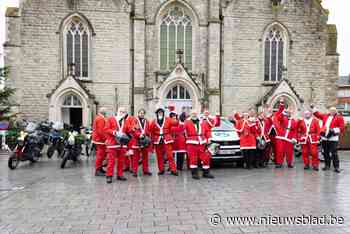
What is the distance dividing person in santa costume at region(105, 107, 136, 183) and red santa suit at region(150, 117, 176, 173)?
30.8 inches

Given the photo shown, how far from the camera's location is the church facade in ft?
66.9

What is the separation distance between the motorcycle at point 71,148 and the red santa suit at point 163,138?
3.34 metres

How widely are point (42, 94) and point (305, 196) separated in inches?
746

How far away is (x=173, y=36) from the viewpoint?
22250 mm

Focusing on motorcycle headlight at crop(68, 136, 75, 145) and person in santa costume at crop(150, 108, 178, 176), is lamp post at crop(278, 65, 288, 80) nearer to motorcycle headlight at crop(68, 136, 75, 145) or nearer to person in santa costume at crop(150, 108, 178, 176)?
person in santa costume at crop(150, 108, 178, 176)

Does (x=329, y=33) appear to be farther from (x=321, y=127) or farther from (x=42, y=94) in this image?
(x=42, y=94)

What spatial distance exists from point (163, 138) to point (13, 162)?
531 centimetres

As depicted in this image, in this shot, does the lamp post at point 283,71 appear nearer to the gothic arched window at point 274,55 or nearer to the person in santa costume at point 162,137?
the gothic arched window at point 274,55

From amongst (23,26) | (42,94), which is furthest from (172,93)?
(23,26)

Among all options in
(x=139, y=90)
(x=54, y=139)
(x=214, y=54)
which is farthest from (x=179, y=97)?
(x=54, y=139)

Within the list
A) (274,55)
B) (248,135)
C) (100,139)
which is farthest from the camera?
(274,55)

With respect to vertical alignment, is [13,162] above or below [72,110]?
below

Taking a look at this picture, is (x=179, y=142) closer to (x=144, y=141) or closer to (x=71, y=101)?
(x=144, y=141)

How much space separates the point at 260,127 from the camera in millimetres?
10297
